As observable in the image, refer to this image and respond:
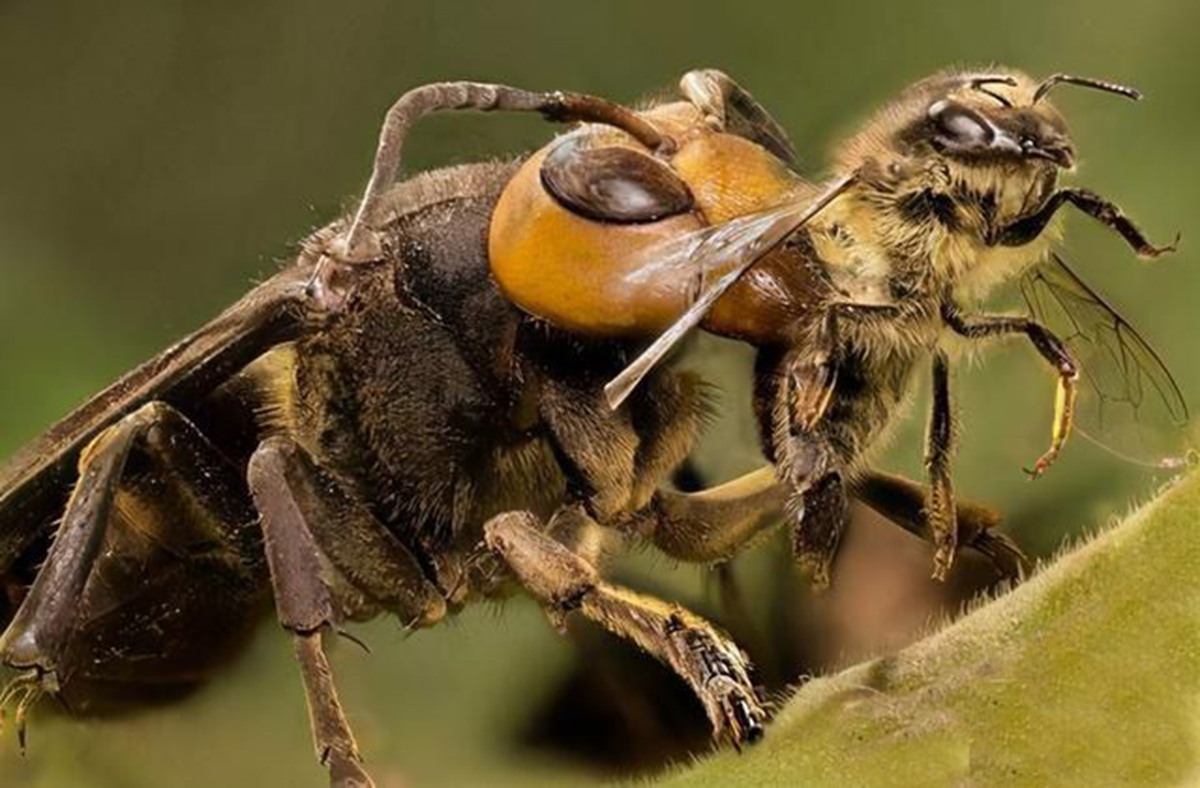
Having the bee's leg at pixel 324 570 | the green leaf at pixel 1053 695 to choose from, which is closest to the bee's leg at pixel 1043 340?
the green leaf at pixel 1053 695

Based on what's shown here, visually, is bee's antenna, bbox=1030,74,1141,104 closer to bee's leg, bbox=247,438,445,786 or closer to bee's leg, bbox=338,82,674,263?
bee's leg, bbox=338,82,674,263

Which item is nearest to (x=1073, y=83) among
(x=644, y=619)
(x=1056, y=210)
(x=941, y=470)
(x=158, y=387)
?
(x=1056, y=210)

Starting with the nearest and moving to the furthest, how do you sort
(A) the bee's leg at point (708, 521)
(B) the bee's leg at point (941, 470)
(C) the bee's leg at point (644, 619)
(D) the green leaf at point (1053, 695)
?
(D) the green leaf at point (1053, 695) → (C) the bee's leg at point (644, 619) → (B) the bee's leg at point (941, 470) → (A) the bee's leg at point (708, 521)

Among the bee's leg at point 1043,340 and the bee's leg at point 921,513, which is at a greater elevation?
the bee's leg at point 1043,340

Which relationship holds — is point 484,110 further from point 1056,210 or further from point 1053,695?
point 1053,695

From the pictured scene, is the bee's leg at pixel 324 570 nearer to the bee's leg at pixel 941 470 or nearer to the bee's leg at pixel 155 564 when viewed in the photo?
the bee's leg at pixel 155 564

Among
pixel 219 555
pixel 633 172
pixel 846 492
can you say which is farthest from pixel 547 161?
pixel 219 555
